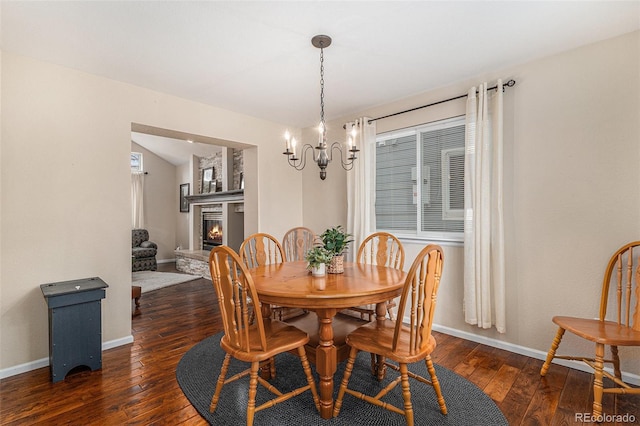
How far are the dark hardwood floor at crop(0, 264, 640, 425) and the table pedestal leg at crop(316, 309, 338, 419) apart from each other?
0.72 meters

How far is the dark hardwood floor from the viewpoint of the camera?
5.91 ft

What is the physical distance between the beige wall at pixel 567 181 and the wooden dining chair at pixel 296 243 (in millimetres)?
1929

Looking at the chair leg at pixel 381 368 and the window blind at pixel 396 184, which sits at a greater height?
the window blind at pixel 396 184

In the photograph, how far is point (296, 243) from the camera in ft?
11.1

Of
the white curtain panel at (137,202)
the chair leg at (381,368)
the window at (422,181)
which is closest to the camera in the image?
the chair leg at (381,368)

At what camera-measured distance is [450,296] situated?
307cm

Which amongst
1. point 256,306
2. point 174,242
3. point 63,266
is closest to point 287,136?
point 256,306

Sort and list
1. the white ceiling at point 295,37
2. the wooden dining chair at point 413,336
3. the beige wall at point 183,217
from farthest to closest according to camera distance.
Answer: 1. the beige wall at point 183,217
2. the white ceiling at point 295,37
3. the wooden dining chair at point 413,336

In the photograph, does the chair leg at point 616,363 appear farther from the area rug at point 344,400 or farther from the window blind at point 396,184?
the window blind at point 396,184

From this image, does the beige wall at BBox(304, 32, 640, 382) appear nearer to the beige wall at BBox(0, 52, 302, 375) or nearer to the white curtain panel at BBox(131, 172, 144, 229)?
the beige wall at BBox(0, 52, 302, 375)

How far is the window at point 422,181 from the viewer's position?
3.06 metres

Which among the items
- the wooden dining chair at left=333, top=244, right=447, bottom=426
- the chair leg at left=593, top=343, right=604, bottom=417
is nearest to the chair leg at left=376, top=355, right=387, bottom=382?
the wooden dining chair at left=333, top=244, right=447, bottom=426

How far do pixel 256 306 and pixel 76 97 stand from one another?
2.56 m

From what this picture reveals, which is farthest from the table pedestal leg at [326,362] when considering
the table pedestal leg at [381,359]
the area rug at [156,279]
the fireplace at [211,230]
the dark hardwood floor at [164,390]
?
the fireplace at [211,230]
